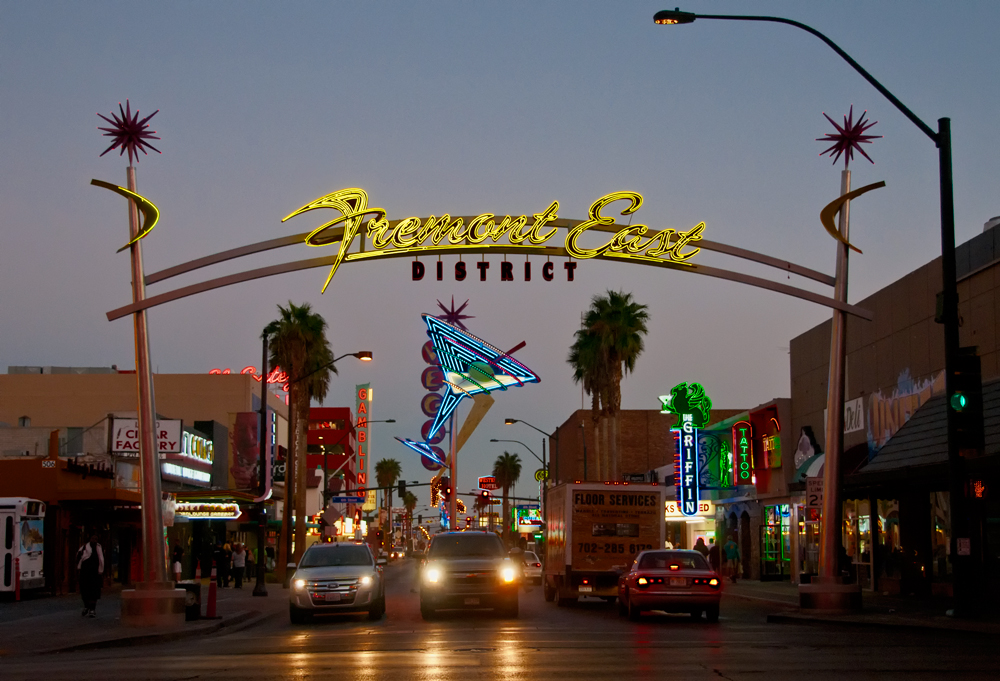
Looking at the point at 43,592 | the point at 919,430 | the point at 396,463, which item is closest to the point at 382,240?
the point at 919,430

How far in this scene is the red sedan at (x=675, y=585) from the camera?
22688mm

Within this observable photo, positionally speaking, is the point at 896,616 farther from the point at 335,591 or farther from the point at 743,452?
the point at 743,452

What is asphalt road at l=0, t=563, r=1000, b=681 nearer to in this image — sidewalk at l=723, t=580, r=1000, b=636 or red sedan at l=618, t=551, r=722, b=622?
red sedan at l=618, t=551, r=722, b=622

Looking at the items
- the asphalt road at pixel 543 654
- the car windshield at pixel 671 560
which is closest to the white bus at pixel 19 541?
the asphalt road at pixel 543 654

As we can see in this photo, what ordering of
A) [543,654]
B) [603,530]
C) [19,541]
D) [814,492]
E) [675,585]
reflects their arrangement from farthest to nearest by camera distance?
[19,541] < [603,530] < [814,492] < [675,585] < [543,654]

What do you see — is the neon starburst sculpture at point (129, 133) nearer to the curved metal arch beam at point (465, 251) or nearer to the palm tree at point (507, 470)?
the curved metal arch beam at point (465, 251)

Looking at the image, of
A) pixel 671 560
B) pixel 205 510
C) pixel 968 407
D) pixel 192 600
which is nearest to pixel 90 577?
pixel 192 600

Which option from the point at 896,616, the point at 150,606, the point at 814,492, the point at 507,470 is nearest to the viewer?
the point at 150,606

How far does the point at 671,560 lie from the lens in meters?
23.2

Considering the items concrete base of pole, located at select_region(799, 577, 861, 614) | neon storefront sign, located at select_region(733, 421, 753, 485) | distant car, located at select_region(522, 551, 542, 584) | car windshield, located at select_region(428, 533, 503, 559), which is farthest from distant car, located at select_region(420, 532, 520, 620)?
neon storefront sign, located at select_region(733, 421, 753, 485)

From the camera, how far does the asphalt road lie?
13094mm

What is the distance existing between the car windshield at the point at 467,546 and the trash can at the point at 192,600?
4.91 m

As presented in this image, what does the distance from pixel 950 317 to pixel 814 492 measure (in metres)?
5.88

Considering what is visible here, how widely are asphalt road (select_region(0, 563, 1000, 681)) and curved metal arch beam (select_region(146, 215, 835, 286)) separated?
7.31m
